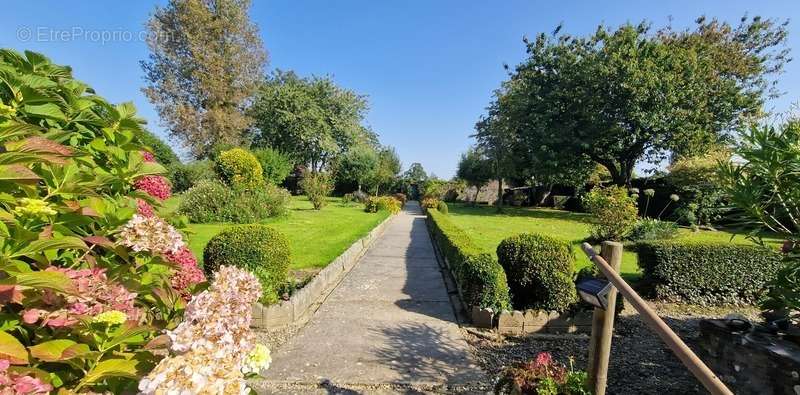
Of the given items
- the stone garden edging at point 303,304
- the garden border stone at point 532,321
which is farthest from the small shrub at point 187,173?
the garden border stone at point 532,321

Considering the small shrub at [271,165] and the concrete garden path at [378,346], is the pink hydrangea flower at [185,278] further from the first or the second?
the small shrub at [271,165]

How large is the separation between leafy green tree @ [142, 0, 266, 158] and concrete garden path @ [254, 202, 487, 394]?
23.6 m

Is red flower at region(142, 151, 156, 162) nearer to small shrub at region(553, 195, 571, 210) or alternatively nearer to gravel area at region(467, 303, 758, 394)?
gravel area at region(467, 303, 758, 394)

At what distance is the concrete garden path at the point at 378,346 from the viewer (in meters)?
3.26

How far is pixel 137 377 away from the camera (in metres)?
1.21

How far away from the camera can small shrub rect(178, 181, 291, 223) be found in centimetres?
1298

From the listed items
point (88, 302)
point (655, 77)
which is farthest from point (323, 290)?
point (655, 77)

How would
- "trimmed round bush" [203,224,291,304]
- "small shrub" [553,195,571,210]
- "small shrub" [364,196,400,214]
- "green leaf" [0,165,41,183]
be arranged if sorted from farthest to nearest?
1. "small shrub" [553,195,571,210]
2. "small shrub" [364,196,400,214]
3. "trimmed round bush" [203,224,291,304]
4. "green leaf" [0,165,41,183]

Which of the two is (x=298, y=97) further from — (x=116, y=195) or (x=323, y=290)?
(x=116, y=195)

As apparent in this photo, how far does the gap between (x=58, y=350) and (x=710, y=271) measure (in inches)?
298

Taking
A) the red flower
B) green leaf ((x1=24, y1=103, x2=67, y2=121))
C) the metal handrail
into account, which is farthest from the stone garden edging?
the metal handrail

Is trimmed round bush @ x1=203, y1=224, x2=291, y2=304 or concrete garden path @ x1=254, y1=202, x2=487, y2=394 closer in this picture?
concrete garden path @ x1=254, y1=202, x2=487, y2=394

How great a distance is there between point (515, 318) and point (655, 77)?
17.3m

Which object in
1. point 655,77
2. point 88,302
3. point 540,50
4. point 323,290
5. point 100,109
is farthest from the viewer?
point 540,50
